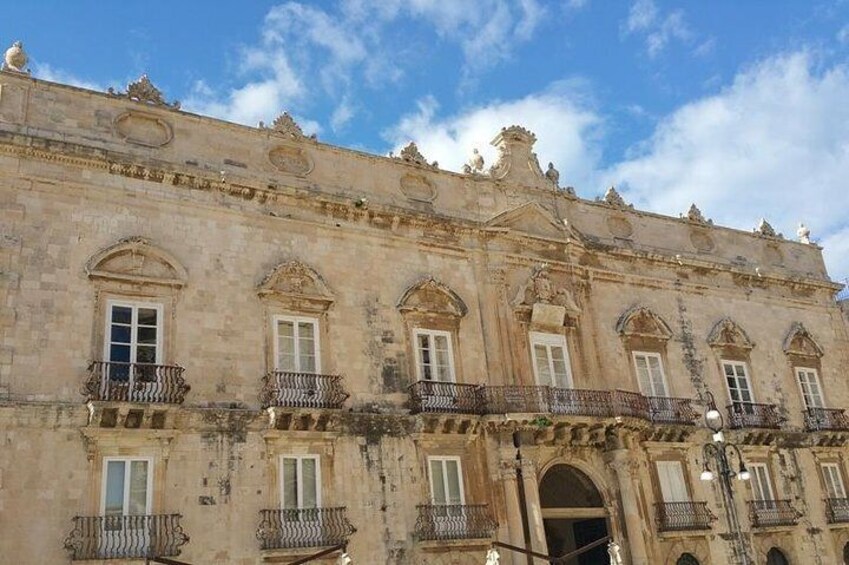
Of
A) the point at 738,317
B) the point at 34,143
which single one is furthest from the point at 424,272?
the point at 738,317

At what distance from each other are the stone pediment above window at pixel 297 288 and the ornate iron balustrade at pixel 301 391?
69.1 inches

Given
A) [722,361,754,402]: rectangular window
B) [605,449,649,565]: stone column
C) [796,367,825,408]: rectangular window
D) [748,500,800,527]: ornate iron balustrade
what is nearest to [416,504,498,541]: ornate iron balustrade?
[605,449,649,565]: stone column

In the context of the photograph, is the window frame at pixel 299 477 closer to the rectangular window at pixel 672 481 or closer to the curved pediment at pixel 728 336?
the rectangular window at pixel 672 481

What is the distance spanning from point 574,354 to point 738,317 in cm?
731

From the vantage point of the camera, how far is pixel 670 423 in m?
22.1

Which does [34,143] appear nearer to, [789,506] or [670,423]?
[670,423]

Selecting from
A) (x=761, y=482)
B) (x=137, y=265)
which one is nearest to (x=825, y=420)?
(x=761, y=482)

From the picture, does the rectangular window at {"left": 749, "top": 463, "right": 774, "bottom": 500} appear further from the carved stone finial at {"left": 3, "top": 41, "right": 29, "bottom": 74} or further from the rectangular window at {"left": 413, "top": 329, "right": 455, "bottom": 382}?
the carved stone finial at {"left": 3, "top": 41, "right": 29, "bottom": 74}

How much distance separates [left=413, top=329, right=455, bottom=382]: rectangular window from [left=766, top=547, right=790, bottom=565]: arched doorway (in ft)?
35.7

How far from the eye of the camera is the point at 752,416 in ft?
78.3

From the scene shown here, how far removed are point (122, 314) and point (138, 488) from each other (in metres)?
3.45

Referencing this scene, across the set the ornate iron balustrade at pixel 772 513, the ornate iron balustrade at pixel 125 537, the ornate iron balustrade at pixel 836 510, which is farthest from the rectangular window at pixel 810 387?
the ornate iron balustrade at pixel 125 537

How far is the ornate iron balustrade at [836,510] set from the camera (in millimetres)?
24219

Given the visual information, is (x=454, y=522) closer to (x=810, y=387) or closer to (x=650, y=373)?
(x=650, y=373)
